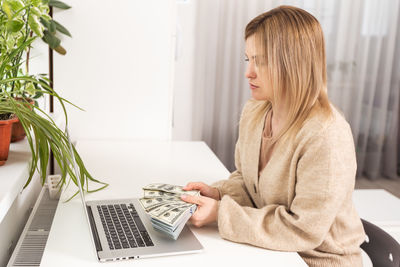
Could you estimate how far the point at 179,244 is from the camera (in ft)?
3.37

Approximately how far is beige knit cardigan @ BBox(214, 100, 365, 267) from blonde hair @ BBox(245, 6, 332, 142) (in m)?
0.04

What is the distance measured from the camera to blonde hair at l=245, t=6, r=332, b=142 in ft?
3.68

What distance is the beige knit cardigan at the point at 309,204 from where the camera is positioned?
1.06 m

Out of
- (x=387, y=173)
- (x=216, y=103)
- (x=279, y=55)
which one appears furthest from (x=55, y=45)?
(x=387, y=173)

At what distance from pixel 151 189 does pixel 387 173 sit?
3.07 metres

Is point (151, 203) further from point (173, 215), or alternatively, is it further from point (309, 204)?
point (309, 204)

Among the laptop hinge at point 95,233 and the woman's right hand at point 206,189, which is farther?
the woman's right hand at point 206,189

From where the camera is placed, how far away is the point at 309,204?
1071mm

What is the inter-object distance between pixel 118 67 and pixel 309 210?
1.19 m

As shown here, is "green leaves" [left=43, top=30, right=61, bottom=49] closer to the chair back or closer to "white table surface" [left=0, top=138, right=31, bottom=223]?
"white table surface" [left=0, top=138, right=31, bottom=223]

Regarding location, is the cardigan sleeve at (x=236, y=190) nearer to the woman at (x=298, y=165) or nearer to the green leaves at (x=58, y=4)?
the woman at (x=298, y=165)

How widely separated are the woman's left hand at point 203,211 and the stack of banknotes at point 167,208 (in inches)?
0.8

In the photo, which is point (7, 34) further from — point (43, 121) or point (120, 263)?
point (120, 263)

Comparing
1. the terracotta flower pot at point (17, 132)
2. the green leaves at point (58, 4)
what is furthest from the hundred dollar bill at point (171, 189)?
the green leaves at point (58, 4)
